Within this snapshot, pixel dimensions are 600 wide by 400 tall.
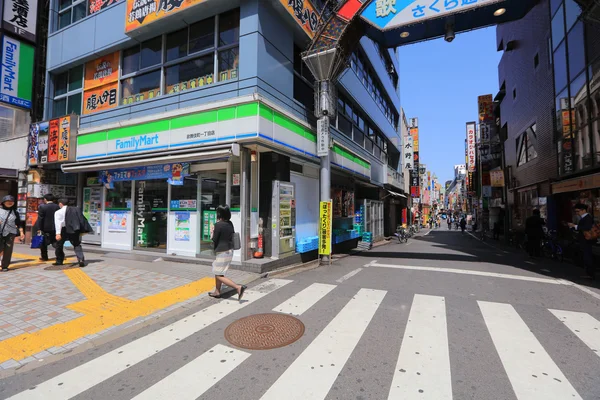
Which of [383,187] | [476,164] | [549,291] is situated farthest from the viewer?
[476,164]

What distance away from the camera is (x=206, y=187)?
8.84 meters

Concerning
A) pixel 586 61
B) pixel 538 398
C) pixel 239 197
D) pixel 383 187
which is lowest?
pixel 538 398

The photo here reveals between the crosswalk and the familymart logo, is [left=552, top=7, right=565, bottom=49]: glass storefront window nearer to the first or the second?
the crosswalk

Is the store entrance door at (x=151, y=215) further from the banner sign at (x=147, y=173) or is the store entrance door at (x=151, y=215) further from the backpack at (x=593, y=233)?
Answer: the backpack at (x=593, y=233)

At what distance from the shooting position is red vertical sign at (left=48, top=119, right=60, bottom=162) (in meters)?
11.1

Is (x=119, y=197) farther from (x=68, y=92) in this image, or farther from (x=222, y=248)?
(x=222, y=248)

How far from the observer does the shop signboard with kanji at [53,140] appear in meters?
10.8

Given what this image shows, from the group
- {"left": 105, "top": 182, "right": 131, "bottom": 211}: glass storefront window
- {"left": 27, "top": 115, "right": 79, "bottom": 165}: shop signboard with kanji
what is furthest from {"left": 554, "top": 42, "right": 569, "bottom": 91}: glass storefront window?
{"left": 27, "top": 115, "right": 79, "bottom": 165}: shop signboard with kanji

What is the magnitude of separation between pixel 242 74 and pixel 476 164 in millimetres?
38091

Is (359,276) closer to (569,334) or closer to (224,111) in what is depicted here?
(569,334)

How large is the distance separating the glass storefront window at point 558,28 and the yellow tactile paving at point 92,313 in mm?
17127

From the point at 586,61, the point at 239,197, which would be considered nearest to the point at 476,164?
the point at 586,61

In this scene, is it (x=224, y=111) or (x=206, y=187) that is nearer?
(x=224, y=111)

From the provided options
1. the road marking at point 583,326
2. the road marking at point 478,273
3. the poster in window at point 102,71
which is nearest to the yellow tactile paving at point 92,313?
the road marking at point 478,273
